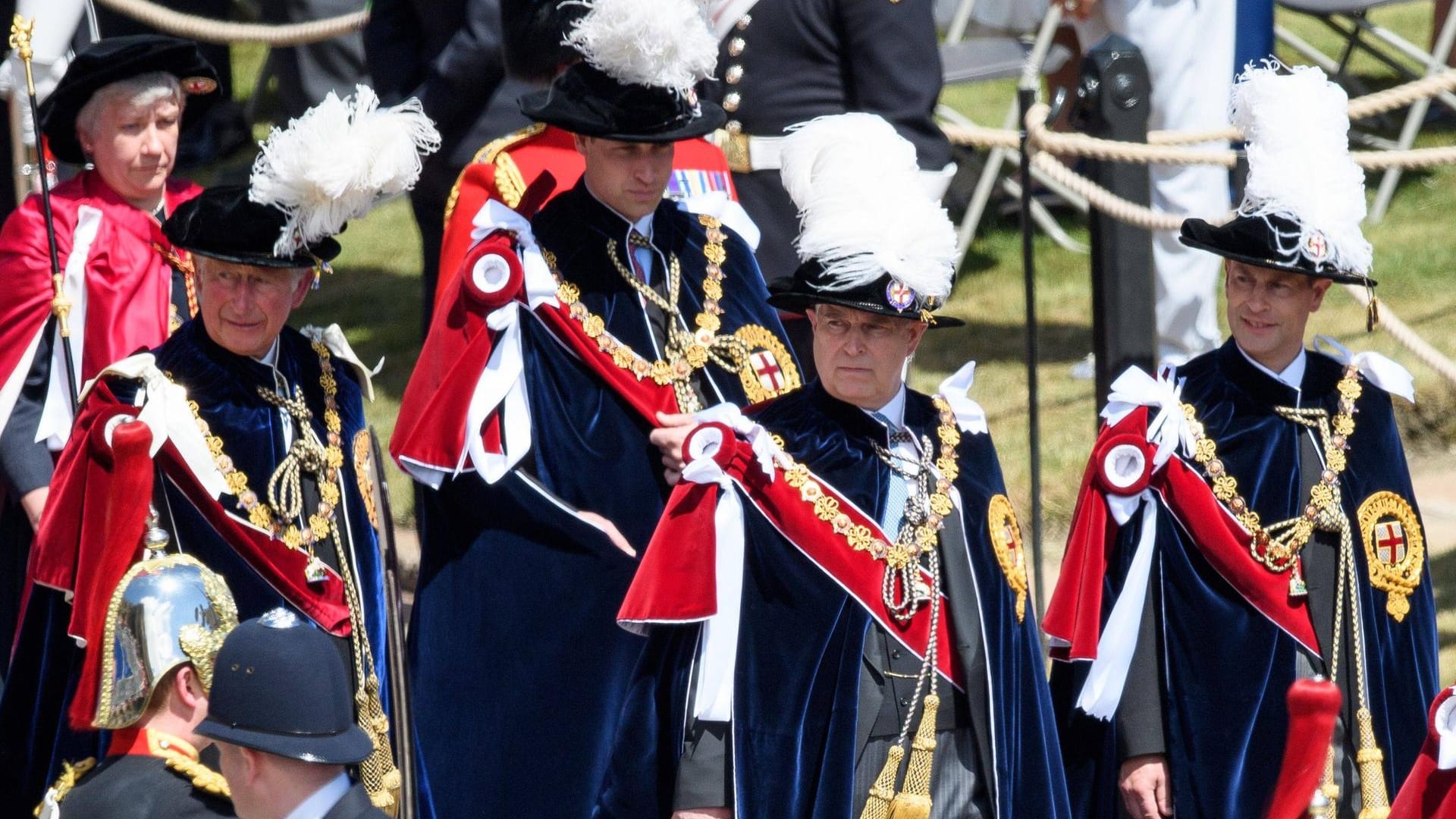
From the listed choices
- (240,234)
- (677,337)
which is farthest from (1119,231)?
(240,234)

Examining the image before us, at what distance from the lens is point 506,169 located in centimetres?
550

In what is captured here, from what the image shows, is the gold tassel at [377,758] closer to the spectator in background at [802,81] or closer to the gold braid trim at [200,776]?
the gold braid trim at [200,776]

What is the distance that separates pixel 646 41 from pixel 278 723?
2.06 m

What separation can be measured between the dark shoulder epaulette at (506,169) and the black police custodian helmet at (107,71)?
2.23ft

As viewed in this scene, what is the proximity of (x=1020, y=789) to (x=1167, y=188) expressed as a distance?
12.1 feet

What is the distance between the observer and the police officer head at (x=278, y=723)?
3070mm

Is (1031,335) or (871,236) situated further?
(1031,335)

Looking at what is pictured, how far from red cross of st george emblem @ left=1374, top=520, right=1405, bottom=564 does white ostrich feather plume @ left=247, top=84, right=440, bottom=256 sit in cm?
199

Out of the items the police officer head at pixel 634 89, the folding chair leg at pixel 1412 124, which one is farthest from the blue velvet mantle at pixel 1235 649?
the folding chair leg at pixel 1412 124

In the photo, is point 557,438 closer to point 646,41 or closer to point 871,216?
point 646,41

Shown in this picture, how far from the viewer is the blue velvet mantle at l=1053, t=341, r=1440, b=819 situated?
4.50 meters

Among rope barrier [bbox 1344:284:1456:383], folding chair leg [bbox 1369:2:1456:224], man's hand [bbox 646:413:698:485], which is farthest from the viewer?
folding chair leg [bbox 1369:2:1456:224]

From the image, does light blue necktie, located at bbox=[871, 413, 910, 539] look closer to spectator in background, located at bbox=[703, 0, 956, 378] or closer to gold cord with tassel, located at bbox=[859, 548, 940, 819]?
gold cord with tassel, located at bbox=[859, 548, 940, 819]

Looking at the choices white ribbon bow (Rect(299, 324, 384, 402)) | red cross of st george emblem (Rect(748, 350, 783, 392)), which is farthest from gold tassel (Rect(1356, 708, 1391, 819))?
white ribbon bow (Rect(299, 324, 384, 402))
